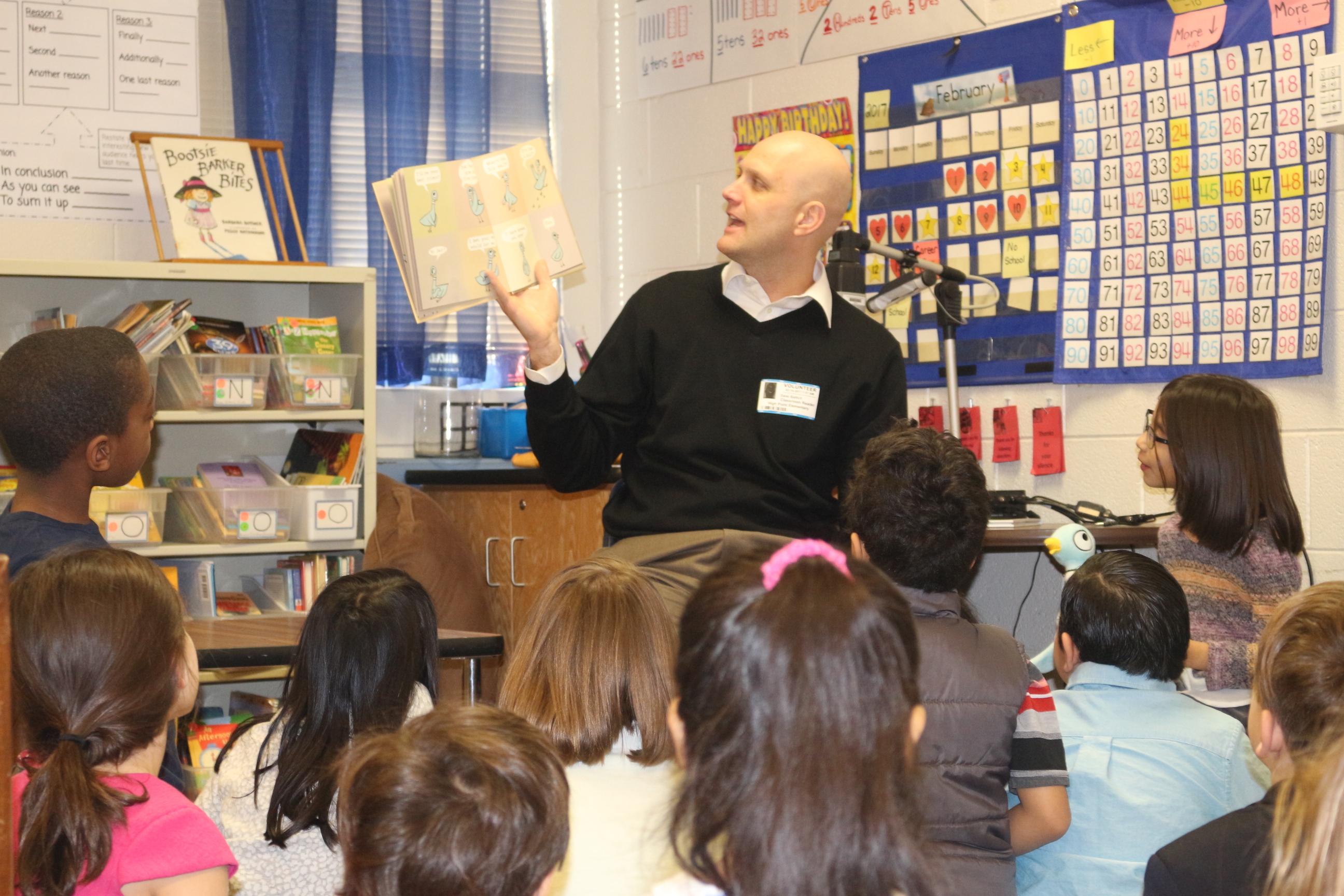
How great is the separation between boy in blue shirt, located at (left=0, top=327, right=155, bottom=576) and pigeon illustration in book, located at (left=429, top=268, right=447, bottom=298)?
0.58 metres

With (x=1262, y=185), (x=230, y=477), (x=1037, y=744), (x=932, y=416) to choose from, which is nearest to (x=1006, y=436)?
(x=932, y=416)

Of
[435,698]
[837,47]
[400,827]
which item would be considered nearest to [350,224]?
[837,47]

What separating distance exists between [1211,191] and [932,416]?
3.01 feet

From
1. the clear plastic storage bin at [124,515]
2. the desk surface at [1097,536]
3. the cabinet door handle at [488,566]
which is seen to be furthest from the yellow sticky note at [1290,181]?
the clear plastic storage bin at [124,515]

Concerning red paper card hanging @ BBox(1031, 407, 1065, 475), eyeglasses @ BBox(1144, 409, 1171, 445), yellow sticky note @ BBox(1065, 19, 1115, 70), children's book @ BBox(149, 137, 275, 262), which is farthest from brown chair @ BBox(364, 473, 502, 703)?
yellow sticky note @ BBox(1065, 19, 1115, 70)

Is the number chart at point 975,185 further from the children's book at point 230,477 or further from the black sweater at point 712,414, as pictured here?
the children's book at point 230,477

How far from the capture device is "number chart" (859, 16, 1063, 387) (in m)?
3.28

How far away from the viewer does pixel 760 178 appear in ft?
8.23

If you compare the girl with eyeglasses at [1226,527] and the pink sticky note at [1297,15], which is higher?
the pink sticky note at [1297,15]

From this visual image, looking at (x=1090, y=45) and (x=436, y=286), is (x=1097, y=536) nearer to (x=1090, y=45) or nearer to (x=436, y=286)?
(x=1090, y=45)

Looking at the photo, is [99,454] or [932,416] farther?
→ [932,416]

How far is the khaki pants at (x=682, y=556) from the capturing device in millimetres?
2285

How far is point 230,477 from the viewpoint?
3.44 m

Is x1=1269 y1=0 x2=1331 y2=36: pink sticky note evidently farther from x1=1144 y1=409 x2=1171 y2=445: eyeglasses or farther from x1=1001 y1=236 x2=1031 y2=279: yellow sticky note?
x1=1144 y1=409 x2=1171 y2=445: eyeglasses
